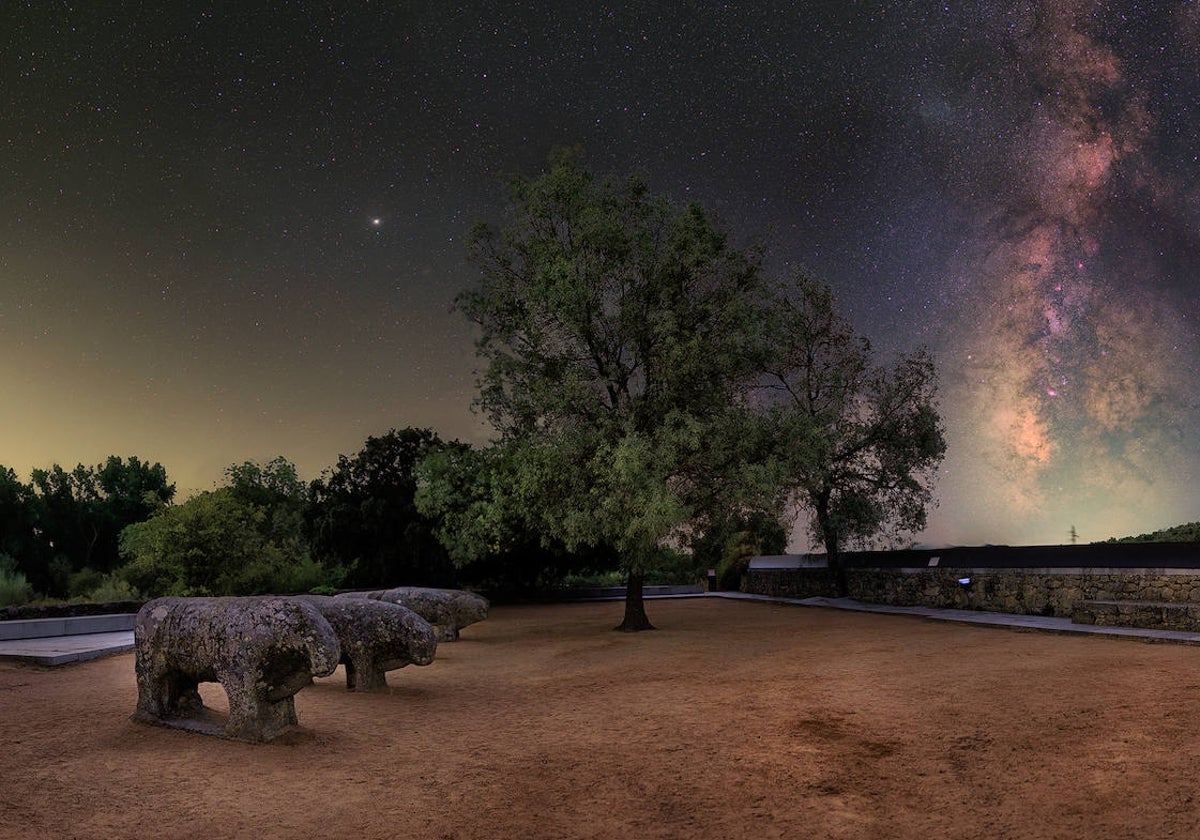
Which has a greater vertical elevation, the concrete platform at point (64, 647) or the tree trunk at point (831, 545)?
the tree trunk at point (831, 545)

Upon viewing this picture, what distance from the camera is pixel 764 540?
41.2 m

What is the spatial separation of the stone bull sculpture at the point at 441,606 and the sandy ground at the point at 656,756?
14.9 feet

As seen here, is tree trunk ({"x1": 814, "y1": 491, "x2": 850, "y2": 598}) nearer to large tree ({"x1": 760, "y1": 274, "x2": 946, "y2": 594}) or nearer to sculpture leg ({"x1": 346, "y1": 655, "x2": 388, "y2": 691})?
large tree ({"x1": 760, "y1": 274, "x2": 946, "y2": 594})

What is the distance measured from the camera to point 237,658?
8297 millimetres

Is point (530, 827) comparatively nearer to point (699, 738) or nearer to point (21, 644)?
point (699, 738)

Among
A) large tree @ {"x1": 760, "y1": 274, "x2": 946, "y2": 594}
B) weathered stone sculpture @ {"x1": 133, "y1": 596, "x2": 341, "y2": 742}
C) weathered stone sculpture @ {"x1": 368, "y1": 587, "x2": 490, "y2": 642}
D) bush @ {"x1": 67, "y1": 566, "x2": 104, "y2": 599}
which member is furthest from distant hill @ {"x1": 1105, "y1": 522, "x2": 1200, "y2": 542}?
bush @ {"x1": 67, "y1": 566, "x2": 104, "y2": 599}

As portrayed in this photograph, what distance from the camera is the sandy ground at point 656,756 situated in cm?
585

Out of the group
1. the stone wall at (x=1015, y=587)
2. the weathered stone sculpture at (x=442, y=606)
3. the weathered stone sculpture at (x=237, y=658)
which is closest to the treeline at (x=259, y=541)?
the weathered stone sculpture at (x=442, y=606)

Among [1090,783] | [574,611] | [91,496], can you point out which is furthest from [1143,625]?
[91,496]

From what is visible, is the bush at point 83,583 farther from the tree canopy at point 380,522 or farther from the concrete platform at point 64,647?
the concrete platform at point 64,647

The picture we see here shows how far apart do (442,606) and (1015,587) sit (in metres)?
14.5

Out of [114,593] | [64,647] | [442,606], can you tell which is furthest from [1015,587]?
[114,593]

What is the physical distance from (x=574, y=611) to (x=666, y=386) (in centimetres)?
1231

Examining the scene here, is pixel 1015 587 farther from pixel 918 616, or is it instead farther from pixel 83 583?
pixel 83 583
